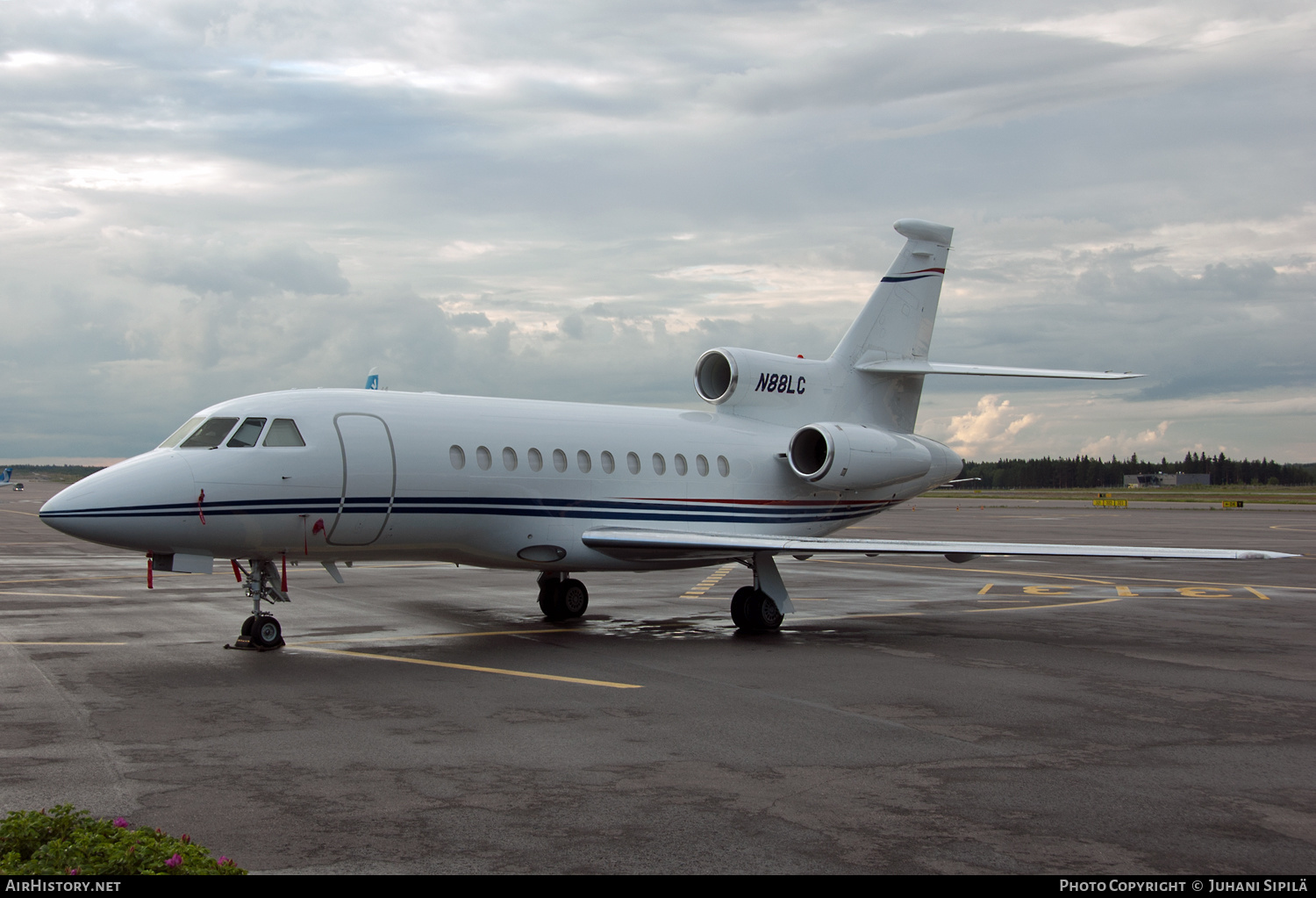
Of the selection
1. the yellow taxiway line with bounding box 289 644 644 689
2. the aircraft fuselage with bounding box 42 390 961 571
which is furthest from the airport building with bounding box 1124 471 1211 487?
the yellow taxiway line with bounding box 289 644 644 689

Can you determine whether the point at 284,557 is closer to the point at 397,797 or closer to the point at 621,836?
the point at 397,797

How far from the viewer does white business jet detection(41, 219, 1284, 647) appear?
12.8m

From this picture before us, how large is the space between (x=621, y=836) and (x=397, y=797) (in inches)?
65.3

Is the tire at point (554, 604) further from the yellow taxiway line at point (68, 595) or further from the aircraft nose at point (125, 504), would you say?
the yellow taxiway line at point (68, 595)

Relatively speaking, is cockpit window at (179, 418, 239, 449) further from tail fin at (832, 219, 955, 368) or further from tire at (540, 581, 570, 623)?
tail fin at (832, 219, 955, 368)

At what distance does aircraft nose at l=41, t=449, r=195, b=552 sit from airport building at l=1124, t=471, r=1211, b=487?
6847 inches

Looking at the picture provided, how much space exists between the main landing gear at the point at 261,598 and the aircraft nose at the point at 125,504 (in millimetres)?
1448

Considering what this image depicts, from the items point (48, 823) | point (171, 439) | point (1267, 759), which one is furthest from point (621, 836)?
point (171, 439)

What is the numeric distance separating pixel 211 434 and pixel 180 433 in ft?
1.74

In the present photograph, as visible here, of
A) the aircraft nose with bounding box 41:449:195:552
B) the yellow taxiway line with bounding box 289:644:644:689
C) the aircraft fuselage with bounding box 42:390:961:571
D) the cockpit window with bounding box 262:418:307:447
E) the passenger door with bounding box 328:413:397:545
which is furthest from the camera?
the passenger door with bounding box 328:413:397:545

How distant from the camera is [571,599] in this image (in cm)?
1705

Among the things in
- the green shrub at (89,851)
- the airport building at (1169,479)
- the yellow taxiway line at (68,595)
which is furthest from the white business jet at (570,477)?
the airport building at (1169,479)

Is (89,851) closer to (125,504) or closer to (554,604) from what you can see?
(125,504)

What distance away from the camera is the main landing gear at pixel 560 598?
16906mm
